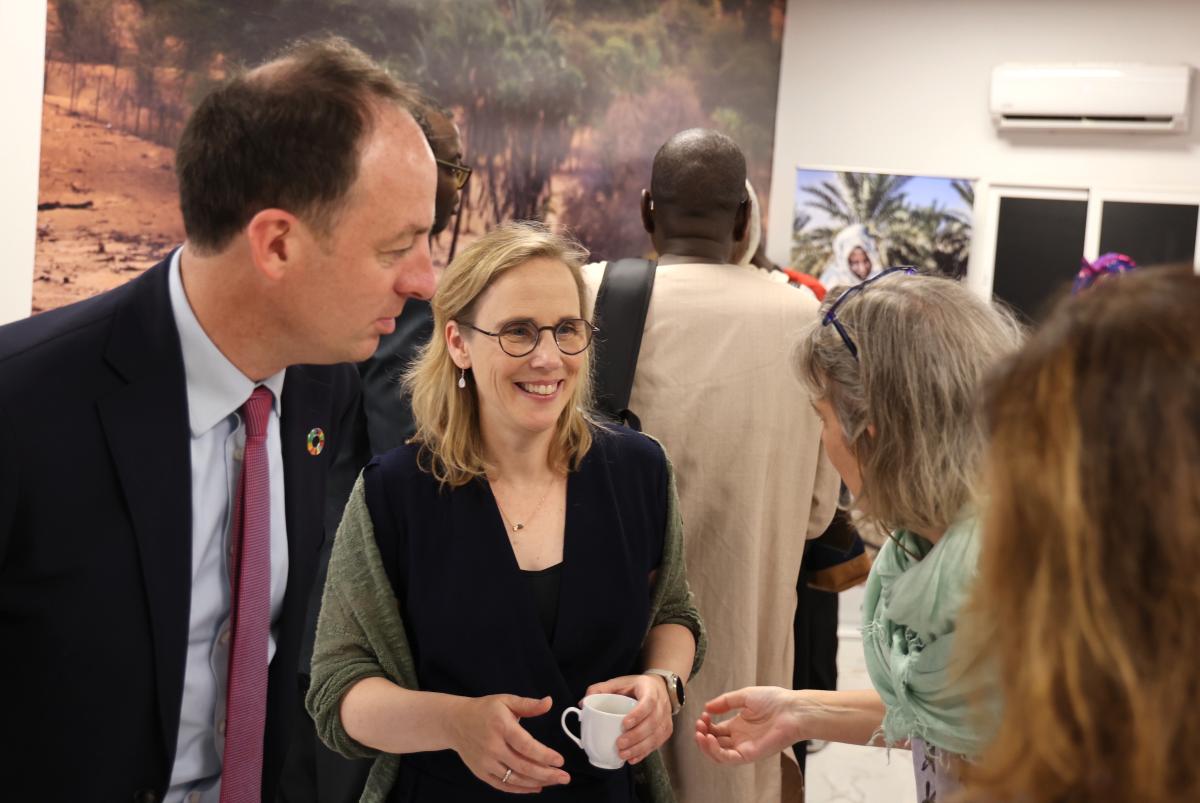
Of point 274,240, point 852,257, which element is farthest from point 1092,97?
point 274,240

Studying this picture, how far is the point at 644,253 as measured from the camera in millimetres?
6855

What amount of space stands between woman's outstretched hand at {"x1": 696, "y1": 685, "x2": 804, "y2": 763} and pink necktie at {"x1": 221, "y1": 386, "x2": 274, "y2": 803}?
807mm

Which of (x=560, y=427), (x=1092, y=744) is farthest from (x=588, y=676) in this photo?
(x=1092, y=744)

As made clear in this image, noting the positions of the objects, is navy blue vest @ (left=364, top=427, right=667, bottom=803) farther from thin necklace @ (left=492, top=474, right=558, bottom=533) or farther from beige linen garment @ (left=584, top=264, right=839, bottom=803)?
beige linen garment @ (left=584, top=264, right=839, bottom=803)

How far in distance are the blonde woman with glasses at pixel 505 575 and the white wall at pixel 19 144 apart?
317cm

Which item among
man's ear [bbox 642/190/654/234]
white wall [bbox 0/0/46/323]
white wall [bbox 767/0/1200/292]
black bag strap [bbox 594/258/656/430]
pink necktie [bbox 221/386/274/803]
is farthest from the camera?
white wall [bbox 767/0/1200/292]

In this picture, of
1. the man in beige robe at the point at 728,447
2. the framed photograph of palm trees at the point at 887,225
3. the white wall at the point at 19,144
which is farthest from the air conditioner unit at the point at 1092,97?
the white wall at the point at 19,144

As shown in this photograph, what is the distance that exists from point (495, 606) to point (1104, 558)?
142cm

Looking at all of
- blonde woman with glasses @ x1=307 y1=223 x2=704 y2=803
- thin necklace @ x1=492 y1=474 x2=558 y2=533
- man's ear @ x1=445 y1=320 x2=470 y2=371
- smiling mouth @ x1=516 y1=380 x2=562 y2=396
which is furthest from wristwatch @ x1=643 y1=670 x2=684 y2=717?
man's ear @ x1=445 y1=320 x2=470 y2=371

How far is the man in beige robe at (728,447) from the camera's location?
9.23 feet

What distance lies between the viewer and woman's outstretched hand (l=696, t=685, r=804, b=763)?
2.04m

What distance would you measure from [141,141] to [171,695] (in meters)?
4.20

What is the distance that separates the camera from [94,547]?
4.69 ft

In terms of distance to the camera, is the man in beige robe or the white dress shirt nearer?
the white dress shirt
